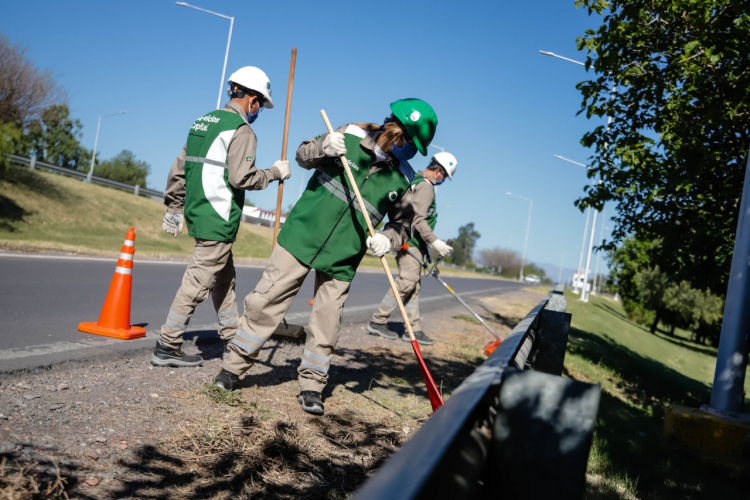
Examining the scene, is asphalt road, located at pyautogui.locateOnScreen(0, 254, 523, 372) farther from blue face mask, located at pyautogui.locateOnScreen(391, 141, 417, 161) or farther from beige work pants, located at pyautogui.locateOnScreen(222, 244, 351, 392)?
blue face mask, located at pyautogui.locateOnScreen(391, 141, 417, 161)

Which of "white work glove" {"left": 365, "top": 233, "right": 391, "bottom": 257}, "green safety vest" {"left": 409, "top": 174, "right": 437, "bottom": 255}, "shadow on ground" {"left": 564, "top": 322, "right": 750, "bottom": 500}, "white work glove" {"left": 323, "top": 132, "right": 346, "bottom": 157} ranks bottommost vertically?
"shadow on ground" {"left": 564, "top": 322, "right": 750, "bottom": 500}

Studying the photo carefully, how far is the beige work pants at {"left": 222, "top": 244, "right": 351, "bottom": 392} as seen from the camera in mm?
4102

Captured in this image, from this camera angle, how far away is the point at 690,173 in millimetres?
7910

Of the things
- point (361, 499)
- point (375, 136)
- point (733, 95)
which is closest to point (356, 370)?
point (375, 136)

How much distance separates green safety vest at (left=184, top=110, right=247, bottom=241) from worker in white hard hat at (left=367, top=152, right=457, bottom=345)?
109 inches

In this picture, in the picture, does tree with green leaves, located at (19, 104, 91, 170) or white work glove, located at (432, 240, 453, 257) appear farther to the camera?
tree with green leaves, located at (19, 104, 91, 170)

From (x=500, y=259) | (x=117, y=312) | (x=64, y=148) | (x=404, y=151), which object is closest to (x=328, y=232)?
(x=404, y=151)

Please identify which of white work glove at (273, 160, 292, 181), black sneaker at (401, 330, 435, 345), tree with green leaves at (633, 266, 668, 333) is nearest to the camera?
white work glove at (273, 160, 292, 181)

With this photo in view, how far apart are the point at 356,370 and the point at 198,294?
5.51ft

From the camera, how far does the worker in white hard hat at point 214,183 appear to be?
15.1 ft

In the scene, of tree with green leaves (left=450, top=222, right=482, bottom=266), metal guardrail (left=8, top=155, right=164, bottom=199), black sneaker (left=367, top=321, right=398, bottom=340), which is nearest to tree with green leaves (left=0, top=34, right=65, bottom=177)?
metal guardrail (left=8, top=155, right=164, bottom=199)

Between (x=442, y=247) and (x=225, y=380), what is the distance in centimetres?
361

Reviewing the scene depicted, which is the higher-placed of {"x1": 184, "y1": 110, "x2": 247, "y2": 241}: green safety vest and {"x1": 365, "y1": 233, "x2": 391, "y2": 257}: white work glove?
{"x1": 184, "y1": 110, "x2": 247, "y2": 241}: green safety vest

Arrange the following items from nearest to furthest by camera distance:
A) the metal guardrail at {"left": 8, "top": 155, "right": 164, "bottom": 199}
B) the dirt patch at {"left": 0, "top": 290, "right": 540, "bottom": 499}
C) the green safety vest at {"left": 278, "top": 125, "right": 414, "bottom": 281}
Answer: the dirt patch at {"left": 0, "top": 290, "right": 540, "bottom": 499}, the green safety vest at {"left": 278, "top": 125, "right": 414, "bottom": 281}, the metal guardrail at {"left": 8, "top": 155, "right": 164, "bottom": 199}
